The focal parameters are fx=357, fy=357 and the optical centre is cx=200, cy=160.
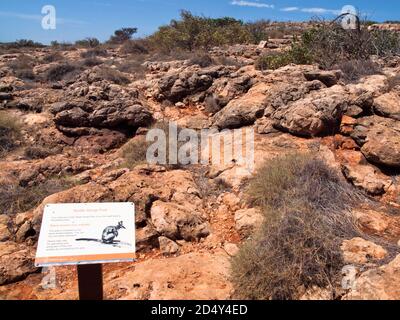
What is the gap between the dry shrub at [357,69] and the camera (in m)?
6.78

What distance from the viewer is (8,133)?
6879 millimetres

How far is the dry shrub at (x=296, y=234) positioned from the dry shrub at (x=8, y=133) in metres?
4.84

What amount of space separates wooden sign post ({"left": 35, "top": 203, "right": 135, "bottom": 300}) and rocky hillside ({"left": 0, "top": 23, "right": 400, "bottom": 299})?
60 cm

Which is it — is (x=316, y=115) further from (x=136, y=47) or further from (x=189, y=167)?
(x=136, y=47)

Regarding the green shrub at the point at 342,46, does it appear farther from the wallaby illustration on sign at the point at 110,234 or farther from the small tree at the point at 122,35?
the small tree at the point at 122,35

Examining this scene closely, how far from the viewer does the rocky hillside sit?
325cm

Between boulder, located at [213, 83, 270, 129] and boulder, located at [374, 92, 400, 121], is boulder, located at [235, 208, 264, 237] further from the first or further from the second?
boulder, located at [374, 92, 400, 121]

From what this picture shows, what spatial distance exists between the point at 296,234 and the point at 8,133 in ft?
19.7

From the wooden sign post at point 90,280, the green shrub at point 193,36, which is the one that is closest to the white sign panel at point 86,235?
the wooden sign post at point 90,280

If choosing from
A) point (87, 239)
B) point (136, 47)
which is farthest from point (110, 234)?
point (136, 47)
